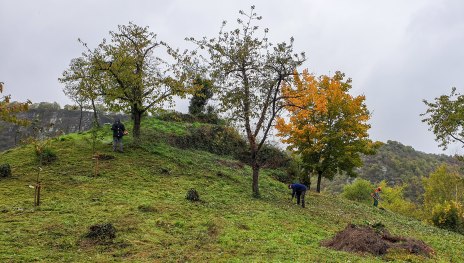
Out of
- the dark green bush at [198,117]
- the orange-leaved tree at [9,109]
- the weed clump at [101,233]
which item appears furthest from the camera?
the dark green bush at [198,117]

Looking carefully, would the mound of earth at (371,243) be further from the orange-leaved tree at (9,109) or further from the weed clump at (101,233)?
the orange-leaved tree at (9,109)

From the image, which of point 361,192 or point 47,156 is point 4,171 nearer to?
point 47,156

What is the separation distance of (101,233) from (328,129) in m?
26.3

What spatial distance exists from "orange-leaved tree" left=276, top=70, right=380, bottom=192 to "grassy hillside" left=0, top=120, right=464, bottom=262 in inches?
226

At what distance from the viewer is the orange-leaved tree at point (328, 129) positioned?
35.0 m

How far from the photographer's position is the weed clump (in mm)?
13328

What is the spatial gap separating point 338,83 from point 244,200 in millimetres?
19237

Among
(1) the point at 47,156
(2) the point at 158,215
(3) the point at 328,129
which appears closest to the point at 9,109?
(2) the point at 158,215

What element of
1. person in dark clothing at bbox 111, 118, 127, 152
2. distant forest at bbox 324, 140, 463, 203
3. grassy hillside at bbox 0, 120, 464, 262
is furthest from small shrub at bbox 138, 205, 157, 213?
distant forest at bbox 324, 140, 463, 203

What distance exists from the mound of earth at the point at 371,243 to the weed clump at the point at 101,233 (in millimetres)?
8673

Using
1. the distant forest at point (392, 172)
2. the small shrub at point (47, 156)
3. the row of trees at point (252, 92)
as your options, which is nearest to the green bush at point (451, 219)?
the row of trees at point (252, 92)

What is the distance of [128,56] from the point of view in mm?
30031

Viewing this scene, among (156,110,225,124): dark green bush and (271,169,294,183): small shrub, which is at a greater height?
(156,110,225,124): dark green bush

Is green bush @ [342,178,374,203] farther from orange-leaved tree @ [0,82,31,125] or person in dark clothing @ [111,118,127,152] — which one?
orange-leaved tree @ [0,82,31,125]
